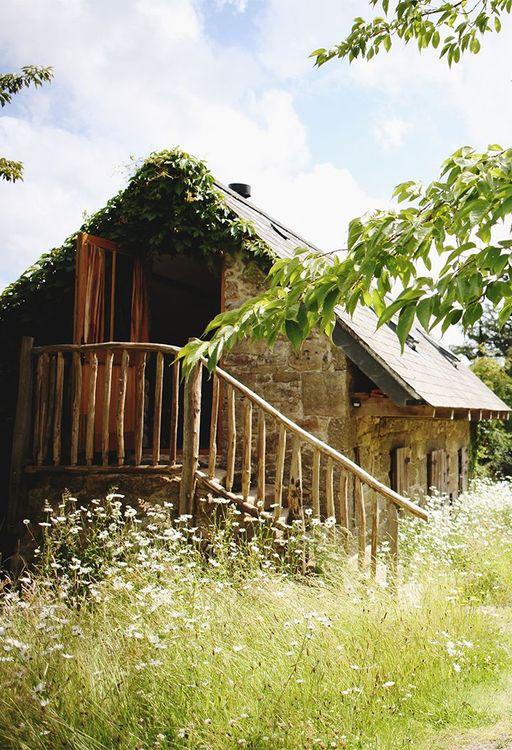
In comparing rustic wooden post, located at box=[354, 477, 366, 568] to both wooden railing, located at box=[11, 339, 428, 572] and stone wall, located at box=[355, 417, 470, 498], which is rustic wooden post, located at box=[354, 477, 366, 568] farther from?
stone wall, located at box=[355, 417, 470, 498]

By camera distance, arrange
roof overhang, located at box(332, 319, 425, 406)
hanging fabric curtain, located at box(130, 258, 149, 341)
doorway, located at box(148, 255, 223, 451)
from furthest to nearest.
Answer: doorway, located at box(148, 255, 223, 451) < hanging fabric curtain, located at box(130, 258, 149, 341) < roof overhang, located at box(332, 319, 425, 406)

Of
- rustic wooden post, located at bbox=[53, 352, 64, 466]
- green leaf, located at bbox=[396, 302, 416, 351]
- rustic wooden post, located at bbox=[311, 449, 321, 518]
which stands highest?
green leaf, located at bbox=[396, 302, 416, 351]

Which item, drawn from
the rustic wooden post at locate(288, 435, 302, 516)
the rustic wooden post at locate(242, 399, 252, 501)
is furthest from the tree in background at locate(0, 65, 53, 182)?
the rustic wooden post at locate(288, 435, 302, 516)

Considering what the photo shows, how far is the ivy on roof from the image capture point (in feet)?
25.4

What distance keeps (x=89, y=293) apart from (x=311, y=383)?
2.97 metres

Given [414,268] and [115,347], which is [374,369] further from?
[414,268]

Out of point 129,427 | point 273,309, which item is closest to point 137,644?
point 273,309

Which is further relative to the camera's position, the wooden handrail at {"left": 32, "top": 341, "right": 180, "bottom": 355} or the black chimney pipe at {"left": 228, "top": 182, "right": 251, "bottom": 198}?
the black chimney pipe at {"left": 228, "top": 182, "right": 251, "bottom": 198}

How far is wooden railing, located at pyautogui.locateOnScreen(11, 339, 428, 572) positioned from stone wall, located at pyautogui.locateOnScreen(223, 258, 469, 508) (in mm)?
341

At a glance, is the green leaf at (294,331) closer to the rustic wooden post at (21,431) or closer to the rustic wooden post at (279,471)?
the rustic wooden post at (279,471)

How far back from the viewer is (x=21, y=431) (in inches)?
284

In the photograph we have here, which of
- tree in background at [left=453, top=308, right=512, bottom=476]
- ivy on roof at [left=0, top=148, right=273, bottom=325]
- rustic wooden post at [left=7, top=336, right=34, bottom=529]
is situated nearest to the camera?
rustic wooden post at [left=7, top=336, right=34, bottom=529]

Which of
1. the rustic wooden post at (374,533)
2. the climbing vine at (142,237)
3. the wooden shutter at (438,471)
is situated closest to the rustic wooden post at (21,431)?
the climbing vine at (142,237)

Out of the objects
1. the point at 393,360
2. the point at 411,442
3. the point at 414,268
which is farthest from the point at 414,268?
the point at 411,442
